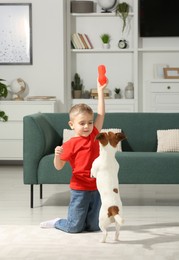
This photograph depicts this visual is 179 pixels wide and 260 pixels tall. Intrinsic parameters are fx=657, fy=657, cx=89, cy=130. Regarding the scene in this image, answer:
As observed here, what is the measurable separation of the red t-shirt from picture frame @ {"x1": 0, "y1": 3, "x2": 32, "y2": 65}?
438 cm

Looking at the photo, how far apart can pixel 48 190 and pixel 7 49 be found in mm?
2833

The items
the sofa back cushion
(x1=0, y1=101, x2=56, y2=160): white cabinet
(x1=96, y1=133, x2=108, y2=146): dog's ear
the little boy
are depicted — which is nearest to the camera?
(x1=96, y1=133, x2=108, y2=146): dog's ear

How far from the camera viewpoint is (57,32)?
803 centimetres

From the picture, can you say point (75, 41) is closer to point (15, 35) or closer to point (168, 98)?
point (15, 35)

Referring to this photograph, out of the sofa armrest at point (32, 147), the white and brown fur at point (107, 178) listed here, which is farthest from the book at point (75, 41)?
the white and brown fur at point (107, 178)

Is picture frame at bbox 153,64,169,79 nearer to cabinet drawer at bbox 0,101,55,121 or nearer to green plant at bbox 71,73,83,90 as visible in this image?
green plant at bbox 71,73,83,90

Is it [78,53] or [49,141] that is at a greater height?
[78,53]

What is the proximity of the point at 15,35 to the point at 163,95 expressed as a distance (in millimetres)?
2003

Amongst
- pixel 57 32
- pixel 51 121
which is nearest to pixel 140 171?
pixel 51 121

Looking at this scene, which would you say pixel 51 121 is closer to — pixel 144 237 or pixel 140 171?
pixel 140 171

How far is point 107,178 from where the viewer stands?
3.61m

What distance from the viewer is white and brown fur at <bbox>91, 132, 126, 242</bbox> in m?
3.57

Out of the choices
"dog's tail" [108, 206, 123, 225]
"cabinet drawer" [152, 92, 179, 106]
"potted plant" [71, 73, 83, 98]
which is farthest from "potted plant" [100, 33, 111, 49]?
"dog's tail" [108, 206, 123, 225]

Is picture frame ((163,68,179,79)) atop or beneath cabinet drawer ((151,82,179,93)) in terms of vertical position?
atop
